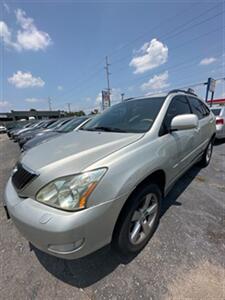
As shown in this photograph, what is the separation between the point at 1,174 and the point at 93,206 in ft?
15.9

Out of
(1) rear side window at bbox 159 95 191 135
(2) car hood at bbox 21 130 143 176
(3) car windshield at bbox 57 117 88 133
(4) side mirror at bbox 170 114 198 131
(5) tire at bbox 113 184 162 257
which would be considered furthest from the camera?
(3) car windshield at bbox 57 117 88 133

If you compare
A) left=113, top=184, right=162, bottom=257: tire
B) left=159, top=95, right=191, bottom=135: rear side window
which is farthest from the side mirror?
left=113, top=184, right=162, bottom=257: tire

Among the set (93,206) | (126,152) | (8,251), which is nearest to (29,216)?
(93,206)

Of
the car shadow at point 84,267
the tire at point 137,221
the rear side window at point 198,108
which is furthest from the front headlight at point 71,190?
the rear side window at point 198,108

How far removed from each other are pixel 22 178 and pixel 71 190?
63cm

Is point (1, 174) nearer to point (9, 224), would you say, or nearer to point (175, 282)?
point (9, 224)

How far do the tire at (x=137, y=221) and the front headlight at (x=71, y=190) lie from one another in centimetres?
46

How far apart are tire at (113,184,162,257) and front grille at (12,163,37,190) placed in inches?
36.3

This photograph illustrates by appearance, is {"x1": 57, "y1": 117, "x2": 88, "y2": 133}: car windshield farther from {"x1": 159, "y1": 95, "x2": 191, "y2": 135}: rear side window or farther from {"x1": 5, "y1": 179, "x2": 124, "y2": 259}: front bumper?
{"x1": 5, "y1": 179, "x2": 124, "y2": 259}: front bumper

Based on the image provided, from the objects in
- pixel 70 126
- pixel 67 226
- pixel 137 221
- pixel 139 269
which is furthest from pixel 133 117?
pixel 70 126

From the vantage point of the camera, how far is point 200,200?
288cm

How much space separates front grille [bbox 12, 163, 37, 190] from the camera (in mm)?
1554

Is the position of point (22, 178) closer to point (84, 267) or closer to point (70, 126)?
point (84, 267)

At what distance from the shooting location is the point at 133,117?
8.09ft
